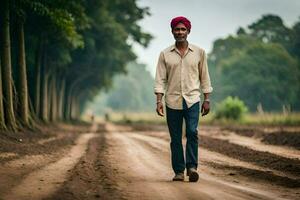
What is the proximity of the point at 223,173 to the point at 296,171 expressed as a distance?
3.87ft

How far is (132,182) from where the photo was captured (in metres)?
7.82

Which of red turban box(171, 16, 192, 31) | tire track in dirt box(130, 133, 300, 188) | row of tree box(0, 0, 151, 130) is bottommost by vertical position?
tire track in dirt box(130, 133, 300, 188)

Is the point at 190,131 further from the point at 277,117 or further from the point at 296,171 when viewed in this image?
the point at 277,117

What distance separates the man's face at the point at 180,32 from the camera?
26.3 ft

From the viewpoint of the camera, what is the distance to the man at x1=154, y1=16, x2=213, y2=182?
816 cm

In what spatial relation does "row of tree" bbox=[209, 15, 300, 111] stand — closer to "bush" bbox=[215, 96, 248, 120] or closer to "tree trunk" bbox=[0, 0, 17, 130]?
"bush" bbox=[215, 96, 248, 120]

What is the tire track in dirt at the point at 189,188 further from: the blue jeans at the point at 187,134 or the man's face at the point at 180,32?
the man's face at the point at 180,32

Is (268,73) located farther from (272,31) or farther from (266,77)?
(272,31)

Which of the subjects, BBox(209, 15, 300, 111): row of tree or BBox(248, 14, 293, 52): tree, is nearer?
BBox(209, 15, 300, 111): row of tree

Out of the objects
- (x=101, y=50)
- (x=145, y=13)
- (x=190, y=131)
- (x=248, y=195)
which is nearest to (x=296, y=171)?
(x=190, y=131)

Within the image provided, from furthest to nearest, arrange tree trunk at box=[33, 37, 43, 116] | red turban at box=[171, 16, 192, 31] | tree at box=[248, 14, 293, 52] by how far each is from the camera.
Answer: tree at box=[248, 14, 293, 52] < tree trunk at box=[33, 37, 43, 116] < red turban at box=[171, 16, 192, 31]

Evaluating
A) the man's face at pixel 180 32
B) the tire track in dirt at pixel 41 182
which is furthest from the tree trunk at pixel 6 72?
the man's face at pixel 180 32

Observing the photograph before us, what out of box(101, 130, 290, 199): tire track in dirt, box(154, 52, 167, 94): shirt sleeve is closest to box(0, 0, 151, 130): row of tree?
box(101, 130, 290, 199): tire track in dirt

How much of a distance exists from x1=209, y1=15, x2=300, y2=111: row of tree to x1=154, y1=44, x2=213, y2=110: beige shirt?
59010 mm
